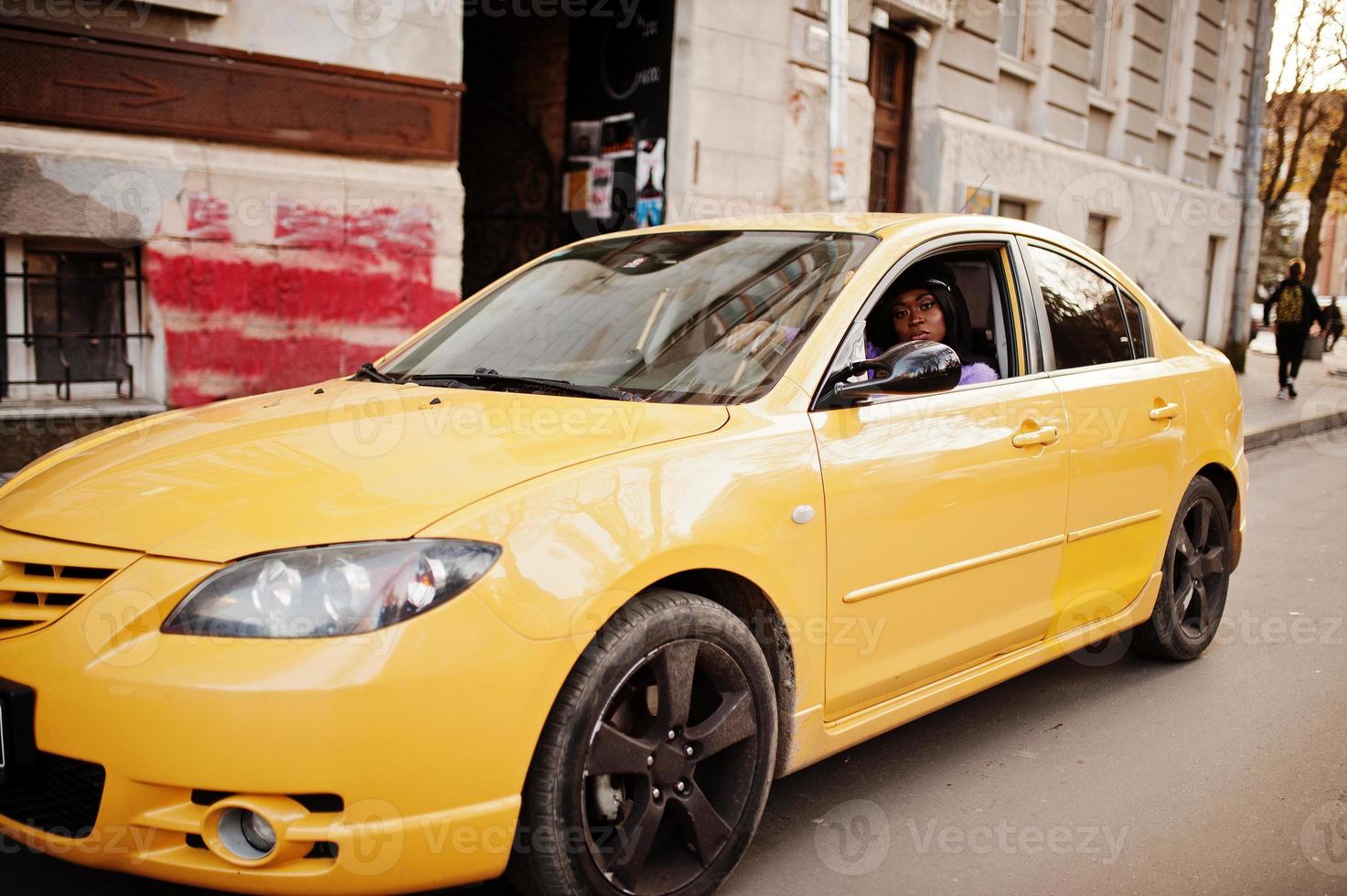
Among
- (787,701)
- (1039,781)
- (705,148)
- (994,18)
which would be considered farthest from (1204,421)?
(994,18)

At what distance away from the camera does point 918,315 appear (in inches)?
164

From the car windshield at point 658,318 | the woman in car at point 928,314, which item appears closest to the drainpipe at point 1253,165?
the woman in car at point 928,314

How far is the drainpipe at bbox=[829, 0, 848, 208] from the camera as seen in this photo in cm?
909

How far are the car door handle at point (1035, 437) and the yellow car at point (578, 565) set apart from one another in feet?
0.05

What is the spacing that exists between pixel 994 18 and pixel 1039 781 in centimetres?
1422

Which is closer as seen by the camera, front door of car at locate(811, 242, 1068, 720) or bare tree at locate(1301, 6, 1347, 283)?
front door of car at locate(811, 242, 1068, 720)

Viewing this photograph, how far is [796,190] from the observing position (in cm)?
1265

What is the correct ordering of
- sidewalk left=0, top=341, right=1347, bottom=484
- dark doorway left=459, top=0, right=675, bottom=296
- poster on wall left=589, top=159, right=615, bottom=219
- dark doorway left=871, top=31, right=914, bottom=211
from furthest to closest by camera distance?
dark doorway left=871, top=31, right=914, bottom=211, sidewalk left=0, top=341, right=1347, bottom=484, poster on wall left=589, top=159, right=615, bottom=219, dark doorway left=459, top=0, right=675, bottom=296

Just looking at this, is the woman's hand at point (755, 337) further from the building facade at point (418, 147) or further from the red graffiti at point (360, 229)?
the red graffiti at point (360, 229)

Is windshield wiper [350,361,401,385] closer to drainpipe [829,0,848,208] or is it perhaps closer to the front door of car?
the front door of car

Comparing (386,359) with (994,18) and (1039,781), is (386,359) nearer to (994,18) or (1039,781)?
(1039,781)

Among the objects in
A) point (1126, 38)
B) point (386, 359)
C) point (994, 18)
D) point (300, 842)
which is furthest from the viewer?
point (1126, 38)

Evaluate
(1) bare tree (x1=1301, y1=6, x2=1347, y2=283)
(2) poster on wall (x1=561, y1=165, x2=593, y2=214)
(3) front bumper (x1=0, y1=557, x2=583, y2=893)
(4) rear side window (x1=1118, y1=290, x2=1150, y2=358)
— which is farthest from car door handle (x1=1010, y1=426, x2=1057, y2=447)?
(1) bare tree (x1=1301, y1=6, x2=1347, y2=283)

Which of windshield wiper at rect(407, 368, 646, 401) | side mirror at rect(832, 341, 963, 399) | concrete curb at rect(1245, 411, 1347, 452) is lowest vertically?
concrete curb at rect(1245, 411, 1347, 452)
